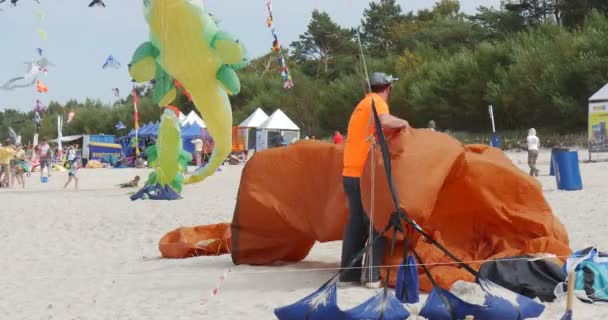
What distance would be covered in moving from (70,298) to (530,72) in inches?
1316

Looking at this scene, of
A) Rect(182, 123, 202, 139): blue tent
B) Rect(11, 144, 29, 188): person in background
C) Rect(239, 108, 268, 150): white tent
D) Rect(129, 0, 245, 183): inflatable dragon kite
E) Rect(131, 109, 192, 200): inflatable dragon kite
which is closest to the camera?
Rect(129, 0, 245, 183): inflatable dragon kite

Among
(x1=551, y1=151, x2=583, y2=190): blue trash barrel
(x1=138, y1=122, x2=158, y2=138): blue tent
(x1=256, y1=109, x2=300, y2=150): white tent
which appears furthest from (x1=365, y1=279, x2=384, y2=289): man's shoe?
(x1=138, y1=122, x2=158, y2=138): blue tent

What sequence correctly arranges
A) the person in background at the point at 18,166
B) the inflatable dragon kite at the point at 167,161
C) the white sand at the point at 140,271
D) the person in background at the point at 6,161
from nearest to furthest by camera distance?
the white sand at the point at 140,271 → the inflatable dragon kite at the point at 167,161 → the person in background at the point at 6,161 → the person in background at the point at 18,166

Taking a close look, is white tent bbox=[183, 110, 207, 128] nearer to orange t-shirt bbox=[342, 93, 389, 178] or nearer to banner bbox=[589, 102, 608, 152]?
banner bbox=[589, 102, 608, 152]

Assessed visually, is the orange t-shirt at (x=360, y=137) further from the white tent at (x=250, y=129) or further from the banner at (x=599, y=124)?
the white tent at (x=250, y=129)

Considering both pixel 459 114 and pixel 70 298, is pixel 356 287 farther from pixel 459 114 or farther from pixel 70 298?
pixel 459 114

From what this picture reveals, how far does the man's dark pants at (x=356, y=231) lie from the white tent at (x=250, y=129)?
28798mm

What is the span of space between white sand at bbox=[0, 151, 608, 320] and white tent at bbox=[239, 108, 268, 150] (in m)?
22.3

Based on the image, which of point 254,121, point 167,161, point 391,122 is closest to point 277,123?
point 254,121

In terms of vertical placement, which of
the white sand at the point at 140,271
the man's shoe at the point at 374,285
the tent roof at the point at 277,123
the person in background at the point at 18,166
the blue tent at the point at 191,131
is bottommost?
the white sand at the point at 140,271

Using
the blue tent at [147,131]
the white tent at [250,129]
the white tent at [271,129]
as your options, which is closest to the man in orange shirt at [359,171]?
the white tent at [271,129]

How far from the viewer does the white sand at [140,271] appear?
15.2 ft

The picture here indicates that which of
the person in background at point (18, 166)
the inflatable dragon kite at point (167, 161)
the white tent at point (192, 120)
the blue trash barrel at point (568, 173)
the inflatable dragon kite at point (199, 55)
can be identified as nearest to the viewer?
the inflatable dragon kite at point (199, 55)

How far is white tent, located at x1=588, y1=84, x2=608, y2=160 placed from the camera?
65.9ft
